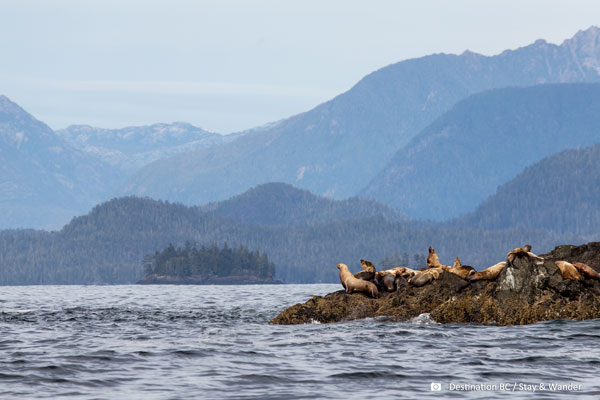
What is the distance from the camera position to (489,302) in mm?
39188

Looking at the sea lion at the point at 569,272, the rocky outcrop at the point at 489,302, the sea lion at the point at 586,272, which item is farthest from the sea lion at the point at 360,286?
the sea lion at the point at 586,272

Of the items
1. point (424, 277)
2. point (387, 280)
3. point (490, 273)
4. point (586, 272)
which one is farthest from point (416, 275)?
point (586, 272)

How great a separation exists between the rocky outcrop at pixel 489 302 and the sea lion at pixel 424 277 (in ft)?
1.04

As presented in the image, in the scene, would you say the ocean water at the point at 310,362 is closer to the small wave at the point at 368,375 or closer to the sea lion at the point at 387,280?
the small wave at the point at 368,375

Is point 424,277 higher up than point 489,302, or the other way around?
point 424,277

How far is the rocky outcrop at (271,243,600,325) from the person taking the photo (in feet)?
125

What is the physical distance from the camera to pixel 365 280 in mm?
44562

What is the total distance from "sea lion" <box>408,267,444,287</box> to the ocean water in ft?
8.76

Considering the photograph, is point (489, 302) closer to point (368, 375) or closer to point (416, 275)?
point (416, 275)

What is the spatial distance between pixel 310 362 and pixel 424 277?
1458cm

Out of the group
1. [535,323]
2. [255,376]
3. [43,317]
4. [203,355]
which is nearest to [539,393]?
[255,376]

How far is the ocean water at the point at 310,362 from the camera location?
23.8 meters

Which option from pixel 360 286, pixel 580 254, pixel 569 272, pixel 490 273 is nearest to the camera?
pixel 569 272

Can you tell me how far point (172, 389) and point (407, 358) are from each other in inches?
354
